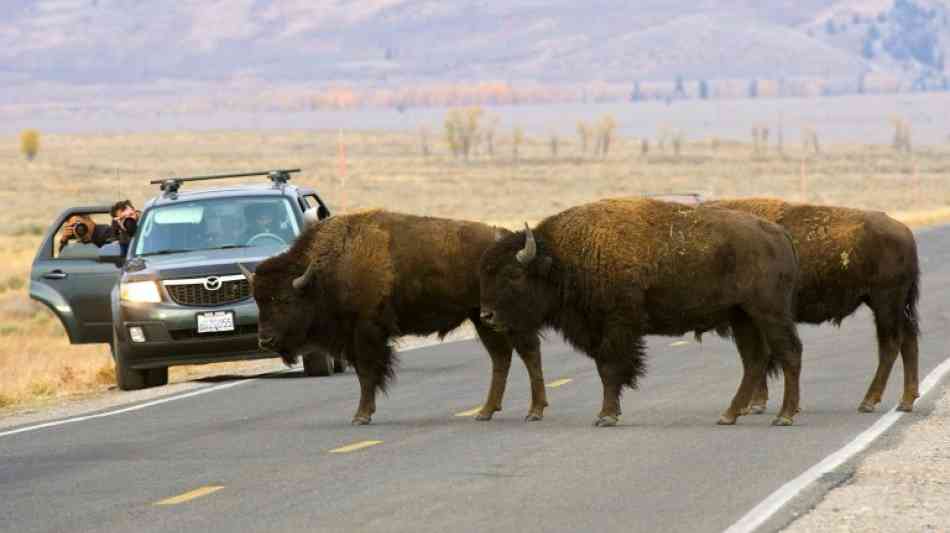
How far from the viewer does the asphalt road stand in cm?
1191

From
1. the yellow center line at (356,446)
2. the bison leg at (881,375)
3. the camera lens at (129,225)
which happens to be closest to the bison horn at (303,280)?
the yellow center line at (356,446)

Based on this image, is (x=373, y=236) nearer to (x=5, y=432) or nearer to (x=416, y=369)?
(x=5, y=432)

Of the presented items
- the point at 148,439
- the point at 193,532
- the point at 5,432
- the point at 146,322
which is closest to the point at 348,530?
the point at 193,532

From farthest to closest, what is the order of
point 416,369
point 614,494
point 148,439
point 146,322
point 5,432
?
point 416,369 → point 146,322 → point 5,432 → point 148,439 → point 614,494

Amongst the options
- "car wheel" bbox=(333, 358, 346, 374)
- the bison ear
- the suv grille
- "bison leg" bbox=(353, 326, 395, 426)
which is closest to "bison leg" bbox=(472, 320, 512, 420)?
"bison leg" bbox=(353, 326, 395, 426)

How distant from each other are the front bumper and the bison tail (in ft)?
21.1

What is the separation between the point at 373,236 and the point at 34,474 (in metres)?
3.98

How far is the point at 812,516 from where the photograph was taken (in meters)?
11.6

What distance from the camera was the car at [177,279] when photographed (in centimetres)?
2100

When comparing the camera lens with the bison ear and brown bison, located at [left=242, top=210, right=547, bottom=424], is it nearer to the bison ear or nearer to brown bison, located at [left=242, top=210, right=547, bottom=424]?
brown bison, located at [left=242, top=210, right=547, bottom=424]

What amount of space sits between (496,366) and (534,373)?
1.14 ft

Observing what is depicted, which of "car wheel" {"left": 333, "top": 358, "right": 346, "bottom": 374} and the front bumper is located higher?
the front bumper

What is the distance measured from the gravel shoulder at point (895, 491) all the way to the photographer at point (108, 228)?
10.4 metres

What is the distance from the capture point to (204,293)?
832 inches
